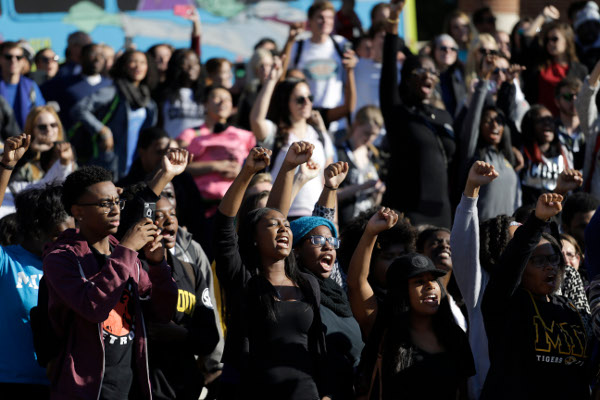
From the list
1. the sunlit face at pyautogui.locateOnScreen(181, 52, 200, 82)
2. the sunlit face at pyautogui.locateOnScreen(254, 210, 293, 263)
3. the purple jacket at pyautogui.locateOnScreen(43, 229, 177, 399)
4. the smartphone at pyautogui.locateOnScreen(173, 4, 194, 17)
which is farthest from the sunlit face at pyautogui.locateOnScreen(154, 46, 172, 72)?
the purple jacket at pyautogui.locateOnScreen(43, 229, 177, 399)

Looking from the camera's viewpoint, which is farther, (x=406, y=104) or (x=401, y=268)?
(x=406, y=104)

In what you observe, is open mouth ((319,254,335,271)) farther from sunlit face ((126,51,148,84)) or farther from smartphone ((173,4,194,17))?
smartphone ((173,4,194,17))

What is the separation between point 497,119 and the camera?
8.06 meters

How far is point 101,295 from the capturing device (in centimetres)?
464

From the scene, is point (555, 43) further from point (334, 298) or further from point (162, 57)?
point (334, 298)

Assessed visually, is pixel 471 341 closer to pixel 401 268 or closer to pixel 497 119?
pixel 401 268

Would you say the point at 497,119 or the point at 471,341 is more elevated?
the point at 497,119

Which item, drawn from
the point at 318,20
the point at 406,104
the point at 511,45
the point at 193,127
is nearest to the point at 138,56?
the point at 193,127

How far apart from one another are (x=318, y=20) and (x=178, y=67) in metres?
1.49

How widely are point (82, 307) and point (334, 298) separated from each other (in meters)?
1.41

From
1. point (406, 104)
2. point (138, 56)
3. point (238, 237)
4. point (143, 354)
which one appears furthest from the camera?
point (138, 56)

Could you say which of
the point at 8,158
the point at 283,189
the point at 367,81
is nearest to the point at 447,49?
the point at 367,81

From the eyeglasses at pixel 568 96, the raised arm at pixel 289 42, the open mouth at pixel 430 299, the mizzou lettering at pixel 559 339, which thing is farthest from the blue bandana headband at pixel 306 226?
the eyeglasses at pixel 568 96

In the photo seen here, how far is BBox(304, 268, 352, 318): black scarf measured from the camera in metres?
5.41
